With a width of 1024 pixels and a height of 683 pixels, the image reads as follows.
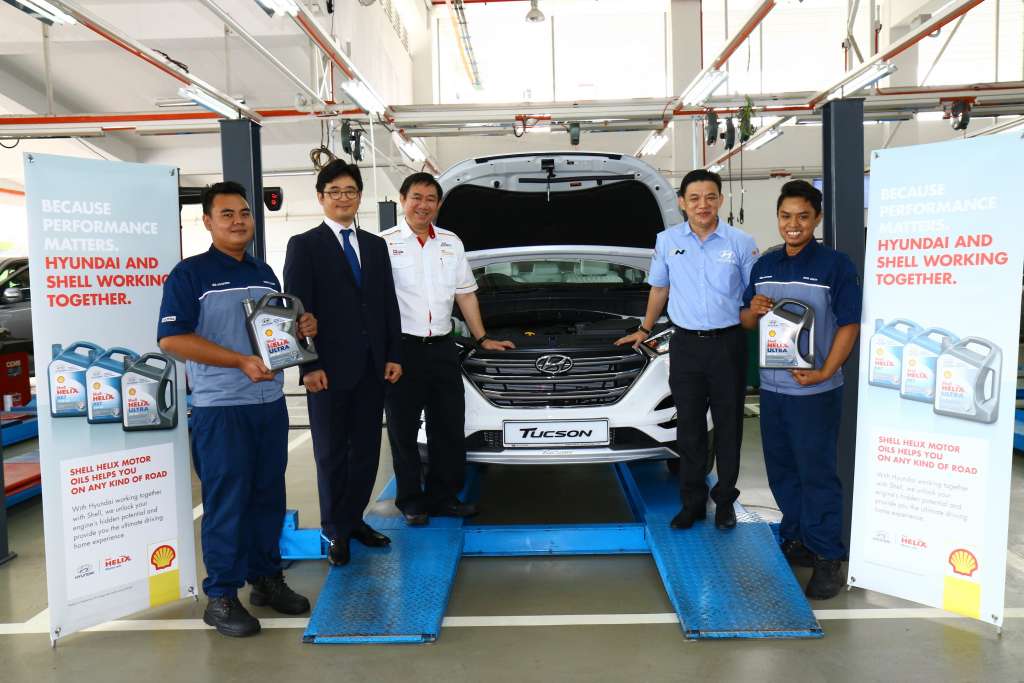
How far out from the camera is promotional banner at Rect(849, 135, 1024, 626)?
8.29 ft

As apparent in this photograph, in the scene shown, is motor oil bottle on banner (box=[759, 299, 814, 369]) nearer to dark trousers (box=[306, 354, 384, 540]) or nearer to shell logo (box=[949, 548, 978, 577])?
shell logo (box=[949, 548, 978, 577])

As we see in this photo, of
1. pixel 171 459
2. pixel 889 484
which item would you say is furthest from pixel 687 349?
pixel 171 459

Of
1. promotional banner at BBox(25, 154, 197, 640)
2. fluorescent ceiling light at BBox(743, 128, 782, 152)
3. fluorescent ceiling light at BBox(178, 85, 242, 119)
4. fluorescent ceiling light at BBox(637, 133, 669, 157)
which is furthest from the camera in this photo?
fluorescent ceiling light at BBox(637, 133, 669, 157)

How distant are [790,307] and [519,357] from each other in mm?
1193

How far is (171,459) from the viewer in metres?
2.90

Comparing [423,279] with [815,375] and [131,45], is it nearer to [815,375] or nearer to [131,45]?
[815,375]

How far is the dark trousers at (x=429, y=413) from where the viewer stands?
3.29 meters

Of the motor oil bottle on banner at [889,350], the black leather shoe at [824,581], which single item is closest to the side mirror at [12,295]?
the black leather shoe at [824,581]

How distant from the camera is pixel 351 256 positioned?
3049mm

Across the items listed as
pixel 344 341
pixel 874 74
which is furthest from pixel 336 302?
pixel 874 74

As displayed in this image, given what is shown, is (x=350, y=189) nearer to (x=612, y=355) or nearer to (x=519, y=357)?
(x=519, y=357)

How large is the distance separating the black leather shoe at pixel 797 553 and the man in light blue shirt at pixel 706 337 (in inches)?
10.3

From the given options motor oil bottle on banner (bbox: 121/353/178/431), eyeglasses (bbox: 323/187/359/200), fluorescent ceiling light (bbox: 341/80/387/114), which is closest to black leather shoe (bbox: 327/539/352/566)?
motor oil bottle on banner (bbox: 121/353/178/431)

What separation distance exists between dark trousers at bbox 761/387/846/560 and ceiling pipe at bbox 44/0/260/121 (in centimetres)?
297
